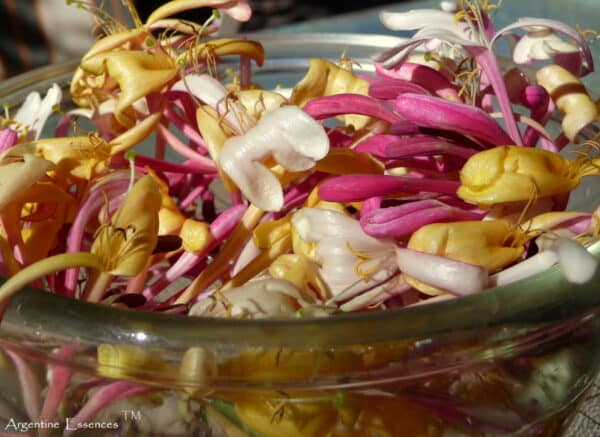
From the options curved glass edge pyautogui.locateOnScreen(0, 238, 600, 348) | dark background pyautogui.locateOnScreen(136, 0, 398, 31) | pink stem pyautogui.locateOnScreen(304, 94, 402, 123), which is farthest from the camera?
dark background pyautogui.locateOnScreen(136, 0, 398, 31)

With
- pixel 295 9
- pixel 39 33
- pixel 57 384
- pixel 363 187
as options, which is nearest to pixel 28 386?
pixel 57 384

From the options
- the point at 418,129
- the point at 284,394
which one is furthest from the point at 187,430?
the point at 418,129

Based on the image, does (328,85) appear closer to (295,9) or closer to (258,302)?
(258,302)

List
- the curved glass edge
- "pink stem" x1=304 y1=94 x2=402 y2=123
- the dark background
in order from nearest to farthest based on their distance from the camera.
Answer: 1. the curved glass edge
2. "pink stem" x1=304 y1=94 x2=402 y2=123
3. the dark background

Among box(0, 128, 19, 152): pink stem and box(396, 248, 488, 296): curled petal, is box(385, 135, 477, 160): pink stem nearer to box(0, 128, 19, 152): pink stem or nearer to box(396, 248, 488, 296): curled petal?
box(396, 248, 488, 296): curled petal

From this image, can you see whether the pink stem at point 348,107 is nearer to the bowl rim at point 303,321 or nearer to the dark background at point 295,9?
the bowl rim at point 303,321

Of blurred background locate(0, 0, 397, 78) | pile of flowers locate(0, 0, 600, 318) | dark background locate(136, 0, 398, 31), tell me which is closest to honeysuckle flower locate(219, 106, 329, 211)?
pile of flowers locate(0, 0, 600, 318)

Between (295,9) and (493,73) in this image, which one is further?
(295,9)
